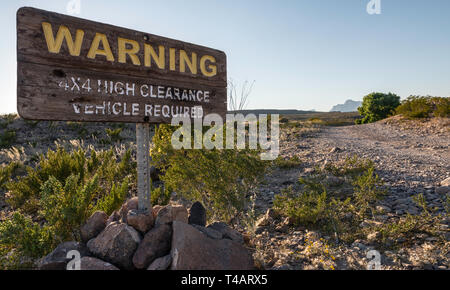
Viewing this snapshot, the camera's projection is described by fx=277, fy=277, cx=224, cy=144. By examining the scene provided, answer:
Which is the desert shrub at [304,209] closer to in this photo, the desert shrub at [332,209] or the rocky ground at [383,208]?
the desert shrub at [332,209]

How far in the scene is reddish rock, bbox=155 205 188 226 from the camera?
328cm

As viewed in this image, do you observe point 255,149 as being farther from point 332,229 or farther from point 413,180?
point 413,180

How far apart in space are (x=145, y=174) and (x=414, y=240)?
132 inches

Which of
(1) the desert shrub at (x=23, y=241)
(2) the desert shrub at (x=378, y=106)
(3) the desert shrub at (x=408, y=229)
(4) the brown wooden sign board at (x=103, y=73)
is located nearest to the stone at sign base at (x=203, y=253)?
(4) the brown wooden sign board at (x=103, y=73)

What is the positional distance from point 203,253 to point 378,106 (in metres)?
35.0

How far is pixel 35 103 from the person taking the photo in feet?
8.93

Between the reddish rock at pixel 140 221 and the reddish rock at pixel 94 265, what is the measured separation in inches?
20.6

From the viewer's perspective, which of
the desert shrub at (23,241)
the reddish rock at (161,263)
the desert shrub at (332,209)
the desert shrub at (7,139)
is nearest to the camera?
the reddish rock at (161,263)

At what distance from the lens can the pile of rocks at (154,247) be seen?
8.98 feet

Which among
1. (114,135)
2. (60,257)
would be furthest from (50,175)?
(114,135)

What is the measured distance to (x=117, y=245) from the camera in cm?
292

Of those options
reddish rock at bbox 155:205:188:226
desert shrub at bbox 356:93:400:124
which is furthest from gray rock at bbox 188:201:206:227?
desert shrub at bbox 356:93:400:124

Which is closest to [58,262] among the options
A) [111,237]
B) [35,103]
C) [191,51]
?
[111,237]

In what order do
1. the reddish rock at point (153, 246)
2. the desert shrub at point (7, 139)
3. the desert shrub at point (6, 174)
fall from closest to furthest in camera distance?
the reddish rock at point (153, 246) → the desert shrub at point (6, 174) → the desert shrub at point (7, 139)
